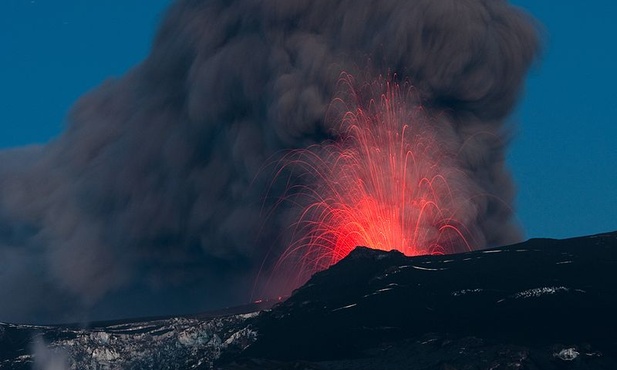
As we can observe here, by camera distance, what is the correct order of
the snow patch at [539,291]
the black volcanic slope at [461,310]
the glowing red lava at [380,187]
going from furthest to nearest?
the glowing red lava at [380,187], the snow patch at [539,291], the black volcanic slope at [461,310]

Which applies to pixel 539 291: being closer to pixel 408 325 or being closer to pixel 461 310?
pixel 461 310

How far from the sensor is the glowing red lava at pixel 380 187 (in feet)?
220

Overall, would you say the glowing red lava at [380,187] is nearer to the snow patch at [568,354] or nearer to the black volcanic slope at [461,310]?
the black volcanic slope at [461,310]

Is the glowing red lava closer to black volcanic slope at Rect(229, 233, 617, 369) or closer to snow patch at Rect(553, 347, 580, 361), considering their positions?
black volcanic slope at Rect(229, 233, 617, 369)

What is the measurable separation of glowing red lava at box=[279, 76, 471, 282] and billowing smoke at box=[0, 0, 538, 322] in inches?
40.7

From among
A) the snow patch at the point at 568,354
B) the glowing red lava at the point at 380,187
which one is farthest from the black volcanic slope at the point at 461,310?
the glowing red lava at the point at 380,187

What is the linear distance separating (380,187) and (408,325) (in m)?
18.0

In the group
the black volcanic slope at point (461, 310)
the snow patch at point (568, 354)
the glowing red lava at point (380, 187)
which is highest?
the glowing red lava at point (380, 187)

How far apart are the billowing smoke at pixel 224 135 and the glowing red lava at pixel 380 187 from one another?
1.03 m

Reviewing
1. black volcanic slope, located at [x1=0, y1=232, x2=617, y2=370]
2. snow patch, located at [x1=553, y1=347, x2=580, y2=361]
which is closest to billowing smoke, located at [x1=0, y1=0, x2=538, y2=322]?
black volcanic slope, located at [x1=0, y1=232, x2=617, y2=370]

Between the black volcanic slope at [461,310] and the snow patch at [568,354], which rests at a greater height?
the black volcanic slope at [461,310]

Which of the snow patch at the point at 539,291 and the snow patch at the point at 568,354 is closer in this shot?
the snow patch at the point at 568,354

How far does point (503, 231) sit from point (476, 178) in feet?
13.3

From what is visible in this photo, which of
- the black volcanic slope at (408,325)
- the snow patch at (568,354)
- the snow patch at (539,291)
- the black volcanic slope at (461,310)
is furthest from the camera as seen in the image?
the snow patch at (539,291)
